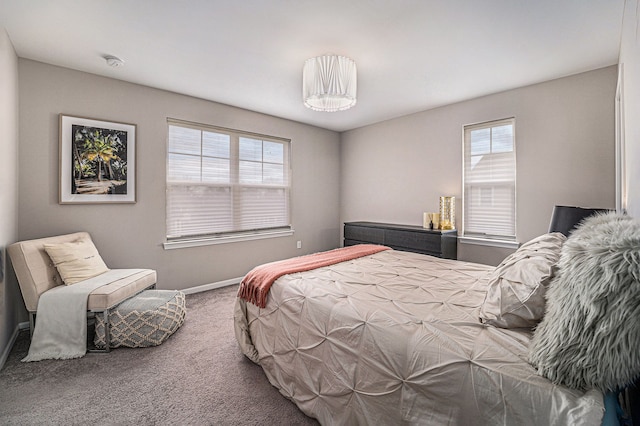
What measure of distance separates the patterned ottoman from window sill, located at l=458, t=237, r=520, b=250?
11.7 ft

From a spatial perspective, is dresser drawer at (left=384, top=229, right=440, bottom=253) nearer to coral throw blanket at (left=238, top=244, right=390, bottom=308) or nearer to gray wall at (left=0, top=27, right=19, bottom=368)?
coral throw blanket at (left=238, top=244, right=390, bottom=308)

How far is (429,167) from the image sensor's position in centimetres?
432

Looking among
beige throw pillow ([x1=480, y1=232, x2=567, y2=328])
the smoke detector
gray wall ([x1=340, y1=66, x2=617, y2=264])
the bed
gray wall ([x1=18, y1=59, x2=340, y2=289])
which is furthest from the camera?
gray wall ([x1=340, y1=66, x2=617, y2=264])

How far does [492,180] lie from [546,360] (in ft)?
10.7

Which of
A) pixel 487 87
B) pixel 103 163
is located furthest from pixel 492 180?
pixel 103 163

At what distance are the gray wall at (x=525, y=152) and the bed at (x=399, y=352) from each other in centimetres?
169

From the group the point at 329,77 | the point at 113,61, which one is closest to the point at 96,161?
the point at 113,61

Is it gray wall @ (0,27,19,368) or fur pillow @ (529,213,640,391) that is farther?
gray wall @ (0,27,19,368)

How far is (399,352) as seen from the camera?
132 cm

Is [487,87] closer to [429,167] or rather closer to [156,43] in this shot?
[429,167]

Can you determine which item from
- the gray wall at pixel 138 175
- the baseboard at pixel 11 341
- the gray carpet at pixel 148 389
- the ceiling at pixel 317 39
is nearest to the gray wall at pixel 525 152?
the ceiling at pixel 317 39

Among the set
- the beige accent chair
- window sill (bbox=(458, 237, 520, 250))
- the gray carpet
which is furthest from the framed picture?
window sill (bbox=(458, 237, 520, 250))

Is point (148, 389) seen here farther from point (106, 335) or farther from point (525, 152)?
point (525, 152)

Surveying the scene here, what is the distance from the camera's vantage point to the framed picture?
298 centimetres
